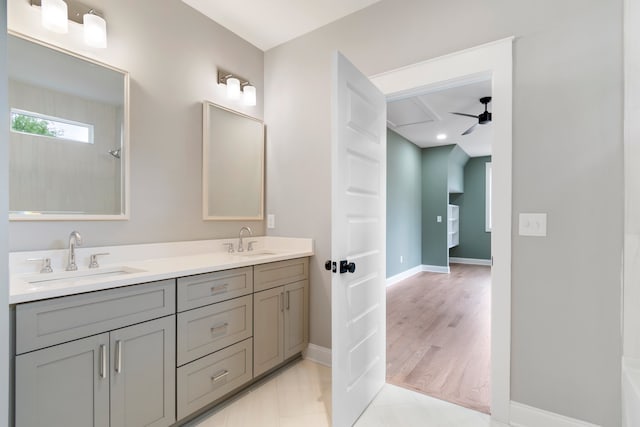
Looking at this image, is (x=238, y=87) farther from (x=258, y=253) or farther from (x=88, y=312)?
(x=88, y=312)

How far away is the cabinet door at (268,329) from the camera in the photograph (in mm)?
2013

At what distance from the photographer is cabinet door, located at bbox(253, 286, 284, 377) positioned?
2.01 metres

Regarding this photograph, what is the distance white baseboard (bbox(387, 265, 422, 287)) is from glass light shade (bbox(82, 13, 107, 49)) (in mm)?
4606

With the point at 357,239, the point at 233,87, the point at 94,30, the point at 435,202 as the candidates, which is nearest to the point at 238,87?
the point at 233,87

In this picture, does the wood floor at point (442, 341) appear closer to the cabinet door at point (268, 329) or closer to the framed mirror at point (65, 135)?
the cabinet door at point (268, 329)

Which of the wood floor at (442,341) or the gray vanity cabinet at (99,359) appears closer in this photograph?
the gray vanity cabinet at (99,359)

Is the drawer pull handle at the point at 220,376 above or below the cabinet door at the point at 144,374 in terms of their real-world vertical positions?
below

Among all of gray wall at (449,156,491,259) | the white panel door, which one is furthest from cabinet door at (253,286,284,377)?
gray wall at (449,156,491,259)

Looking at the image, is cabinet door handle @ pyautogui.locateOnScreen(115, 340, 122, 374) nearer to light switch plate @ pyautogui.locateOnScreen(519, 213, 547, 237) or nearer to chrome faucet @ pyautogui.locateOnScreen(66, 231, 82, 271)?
chrome faucet @ pyautogui.locateOnScreen(66, 231, 82, 271)

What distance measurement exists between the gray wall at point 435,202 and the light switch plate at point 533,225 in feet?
15.6

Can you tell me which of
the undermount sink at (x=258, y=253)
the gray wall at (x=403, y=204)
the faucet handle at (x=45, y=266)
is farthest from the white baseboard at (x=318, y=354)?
the gray wall at (x=403, y=204)

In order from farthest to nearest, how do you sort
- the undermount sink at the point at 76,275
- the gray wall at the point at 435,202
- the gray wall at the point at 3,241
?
the gray wall at the point at 435,202, the undermount sink at the point at 76,275, the gray wall at the point at 3,241

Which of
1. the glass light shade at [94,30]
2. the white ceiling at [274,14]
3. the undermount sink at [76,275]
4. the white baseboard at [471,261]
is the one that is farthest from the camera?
the white baseboard at [471,261]

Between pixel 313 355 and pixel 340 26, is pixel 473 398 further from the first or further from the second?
pixel 340 26
